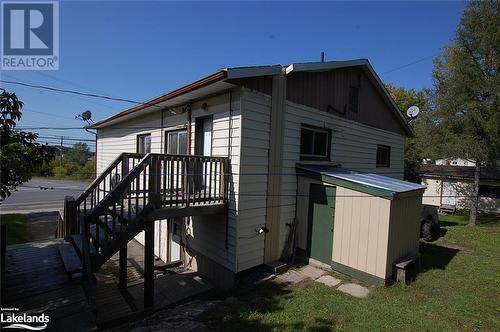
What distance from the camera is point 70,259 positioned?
612 centimetres

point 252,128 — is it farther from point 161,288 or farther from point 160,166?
point 161,288

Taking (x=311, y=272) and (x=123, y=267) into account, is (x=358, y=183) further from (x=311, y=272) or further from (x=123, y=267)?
(x=123, y=267)

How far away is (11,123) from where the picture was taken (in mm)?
4223

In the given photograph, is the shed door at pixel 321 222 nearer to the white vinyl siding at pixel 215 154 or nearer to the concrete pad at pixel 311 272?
the concrete pad at pixel 311 272

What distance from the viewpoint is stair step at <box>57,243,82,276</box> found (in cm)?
564

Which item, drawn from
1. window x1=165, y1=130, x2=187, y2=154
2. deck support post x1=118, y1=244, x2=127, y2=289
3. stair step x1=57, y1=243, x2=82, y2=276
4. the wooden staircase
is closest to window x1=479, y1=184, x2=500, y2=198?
window x1=165, y1=130, x2=187, y2=154

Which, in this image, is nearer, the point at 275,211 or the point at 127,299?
the point at 127,299

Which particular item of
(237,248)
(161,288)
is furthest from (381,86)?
(161,288)

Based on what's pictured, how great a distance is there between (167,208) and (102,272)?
169 inches

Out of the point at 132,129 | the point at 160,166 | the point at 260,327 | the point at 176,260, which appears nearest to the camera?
the point at 260,327

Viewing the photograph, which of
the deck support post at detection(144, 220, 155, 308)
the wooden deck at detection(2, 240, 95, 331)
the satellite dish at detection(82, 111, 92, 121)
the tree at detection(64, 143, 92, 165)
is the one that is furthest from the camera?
the tree at detection(64, 143, 92, 165)

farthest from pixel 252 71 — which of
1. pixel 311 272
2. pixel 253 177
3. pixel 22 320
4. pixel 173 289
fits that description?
pixel 22 320

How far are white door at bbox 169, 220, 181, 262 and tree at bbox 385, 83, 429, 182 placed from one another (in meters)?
13.9

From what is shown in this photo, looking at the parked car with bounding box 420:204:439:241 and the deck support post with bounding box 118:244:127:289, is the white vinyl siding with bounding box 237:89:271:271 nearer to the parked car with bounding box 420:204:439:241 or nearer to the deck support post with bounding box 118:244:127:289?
the deck support post with bounding box 118:244:127:289
